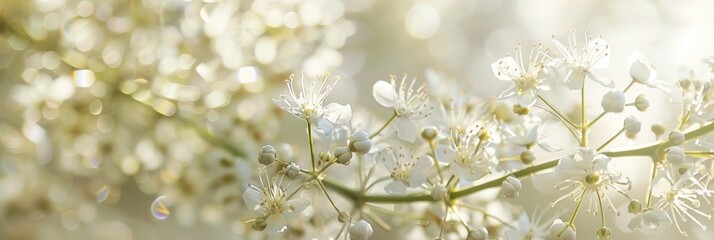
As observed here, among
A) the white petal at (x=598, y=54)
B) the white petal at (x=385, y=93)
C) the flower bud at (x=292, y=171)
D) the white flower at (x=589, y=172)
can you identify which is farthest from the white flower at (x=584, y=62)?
the flower bud at (x=292, y=171)

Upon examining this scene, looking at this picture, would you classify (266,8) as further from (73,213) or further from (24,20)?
(73,213)

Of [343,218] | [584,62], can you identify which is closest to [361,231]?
[343,218]

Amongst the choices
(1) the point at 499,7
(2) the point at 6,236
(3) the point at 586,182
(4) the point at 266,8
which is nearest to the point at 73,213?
(2) the point at 6,236

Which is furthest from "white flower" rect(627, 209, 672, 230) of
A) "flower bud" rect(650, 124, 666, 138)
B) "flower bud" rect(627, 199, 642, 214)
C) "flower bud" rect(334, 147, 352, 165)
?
"flower bud" rect(334, 147, 352, 165)

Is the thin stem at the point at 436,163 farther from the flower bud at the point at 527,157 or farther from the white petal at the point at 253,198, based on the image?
the white petal at the point at 253,198

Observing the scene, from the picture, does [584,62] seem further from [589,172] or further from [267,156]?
[267,156]

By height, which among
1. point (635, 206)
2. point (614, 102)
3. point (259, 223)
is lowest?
point (259, 223)

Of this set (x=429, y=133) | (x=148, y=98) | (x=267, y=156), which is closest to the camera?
(x=267, y=156)
